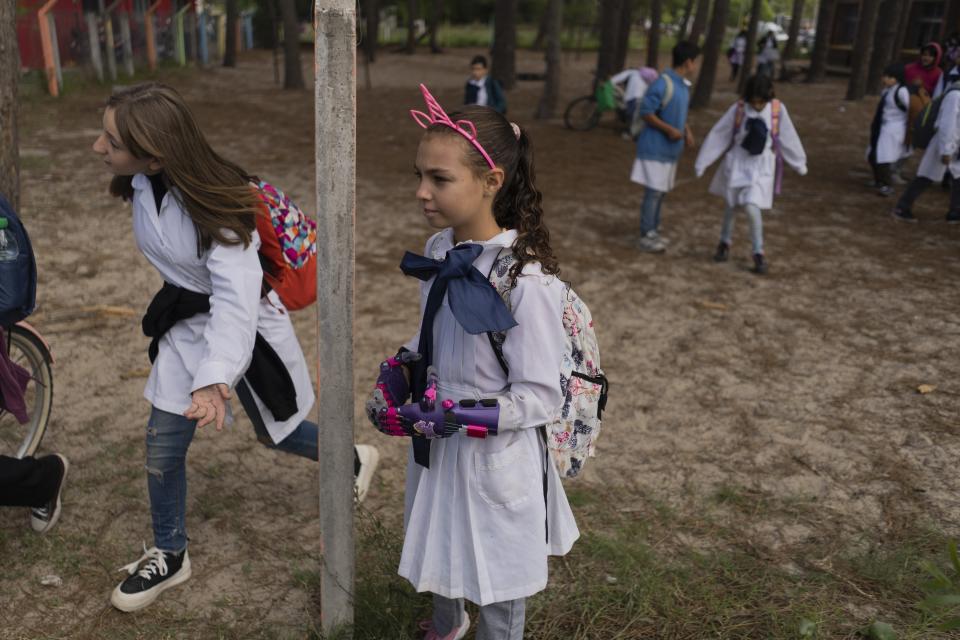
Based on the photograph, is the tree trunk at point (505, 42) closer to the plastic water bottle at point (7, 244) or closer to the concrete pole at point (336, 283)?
the plastic water bottle at point (7, 244)

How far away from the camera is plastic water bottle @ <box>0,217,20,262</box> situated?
111 inches

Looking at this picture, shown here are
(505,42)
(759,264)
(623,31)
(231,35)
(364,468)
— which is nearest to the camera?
(364,468)

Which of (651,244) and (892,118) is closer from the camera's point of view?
(651,244)

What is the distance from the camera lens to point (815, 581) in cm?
310

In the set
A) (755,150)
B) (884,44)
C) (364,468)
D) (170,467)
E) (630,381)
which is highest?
(884,44)

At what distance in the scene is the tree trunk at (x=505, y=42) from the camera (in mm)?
16703

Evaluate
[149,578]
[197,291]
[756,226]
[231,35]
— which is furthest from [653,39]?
[149,578]

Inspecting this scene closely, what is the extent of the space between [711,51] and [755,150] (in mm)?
9846

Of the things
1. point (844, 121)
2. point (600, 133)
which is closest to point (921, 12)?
point (844, 121)

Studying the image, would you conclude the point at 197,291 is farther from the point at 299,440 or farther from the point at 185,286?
the point at 299,440

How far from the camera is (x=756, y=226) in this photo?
6.80 m

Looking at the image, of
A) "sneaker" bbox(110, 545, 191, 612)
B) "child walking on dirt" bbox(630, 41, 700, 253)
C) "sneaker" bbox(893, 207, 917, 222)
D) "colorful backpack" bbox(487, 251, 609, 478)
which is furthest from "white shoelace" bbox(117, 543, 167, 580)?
"sneaker" bbox(893, 207, 917, 222)

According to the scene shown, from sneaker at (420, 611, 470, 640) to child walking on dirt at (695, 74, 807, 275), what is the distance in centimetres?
483

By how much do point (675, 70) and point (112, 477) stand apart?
555 centimetres
